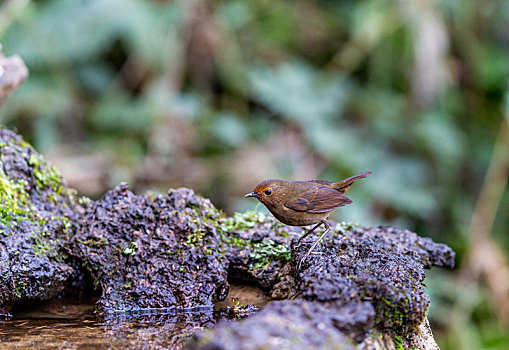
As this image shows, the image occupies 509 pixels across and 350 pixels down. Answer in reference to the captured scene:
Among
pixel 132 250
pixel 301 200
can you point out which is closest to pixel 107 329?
pixel 132 250

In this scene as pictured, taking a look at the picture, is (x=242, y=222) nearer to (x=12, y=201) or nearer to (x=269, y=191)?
(x=269, y=191)

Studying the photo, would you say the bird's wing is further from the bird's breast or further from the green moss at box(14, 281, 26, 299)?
the green moss at box(14, 281, 26, 299)

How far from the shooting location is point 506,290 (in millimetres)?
7027

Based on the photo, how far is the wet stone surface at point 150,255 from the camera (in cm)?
350

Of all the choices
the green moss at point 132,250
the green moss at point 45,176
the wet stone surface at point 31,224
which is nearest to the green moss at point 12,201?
the wet stone surface at point 31,224

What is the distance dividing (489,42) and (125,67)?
6.12 metres

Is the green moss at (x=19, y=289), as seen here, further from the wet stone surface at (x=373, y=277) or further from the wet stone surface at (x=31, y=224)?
the wet stone surface at (x=373, y=277)

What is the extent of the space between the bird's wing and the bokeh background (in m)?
3.12

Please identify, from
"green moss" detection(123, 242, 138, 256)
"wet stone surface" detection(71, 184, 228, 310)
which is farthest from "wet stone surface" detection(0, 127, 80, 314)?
"green moss" detection(123, 242, 138, 256)

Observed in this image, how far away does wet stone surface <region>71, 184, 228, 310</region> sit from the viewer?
3496 mm

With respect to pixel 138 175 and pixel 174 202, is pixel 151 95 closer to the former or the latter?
pixel 138 175

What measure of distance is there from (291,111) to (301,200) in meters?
4.24

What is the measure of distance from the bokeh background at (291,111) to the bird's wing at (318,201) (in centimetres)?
312

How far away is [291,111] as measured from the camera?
7.76 meters
